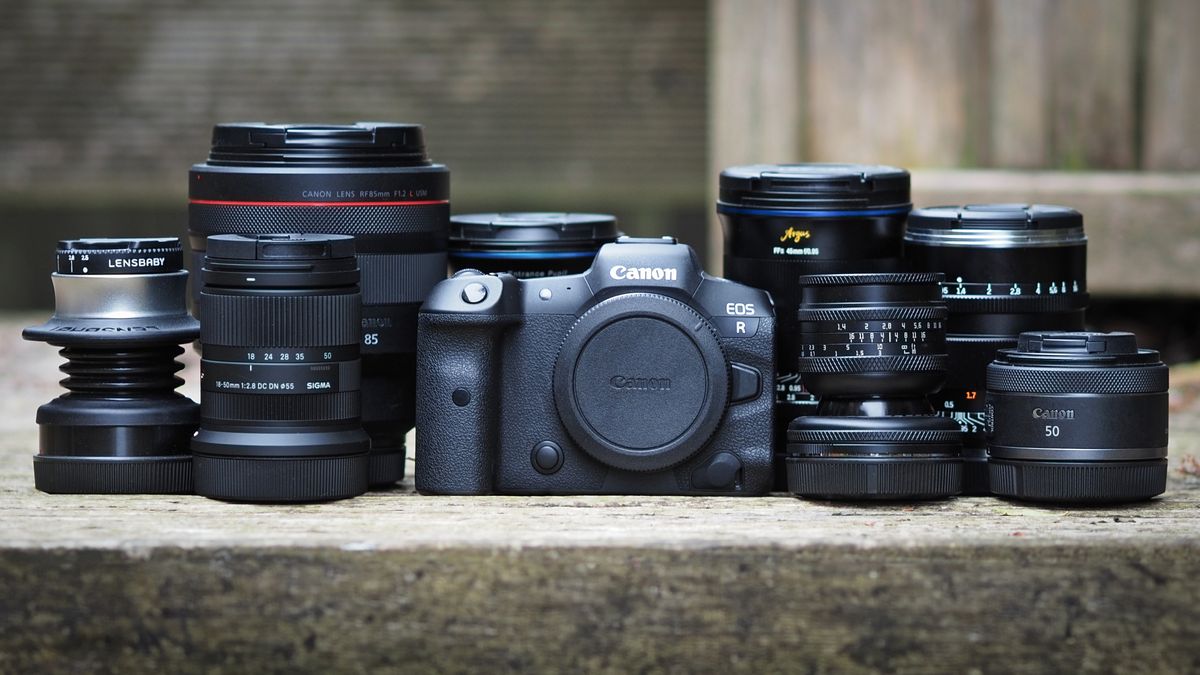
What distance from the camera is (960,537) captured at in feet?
8.43

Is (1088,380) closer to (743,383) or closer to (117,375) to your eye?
(743,383)

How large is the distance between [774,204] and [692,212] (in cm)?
610

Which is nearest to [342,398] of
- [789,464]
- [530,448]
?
[530,448]

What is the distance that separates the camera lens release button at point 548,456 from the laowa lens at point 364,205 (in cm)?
29

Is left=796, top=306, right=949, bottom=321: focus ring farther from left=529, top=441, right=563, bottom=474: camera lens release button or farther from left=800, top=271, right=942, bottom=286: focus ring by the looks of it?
left=529, top=441, right=563, bottom=474: camera lens release button

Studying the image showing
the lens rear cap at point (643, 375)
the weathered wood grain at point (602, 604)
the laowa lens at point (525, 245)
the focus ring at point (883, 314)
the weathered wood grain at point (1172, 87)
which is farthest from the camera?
the weathered wood grain at point (1172, 87)

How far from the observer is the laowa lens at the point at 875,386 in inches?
107

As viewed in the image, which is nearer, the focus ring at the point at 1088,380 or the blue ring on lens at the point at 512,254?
the focus ring at the point at 1088,380

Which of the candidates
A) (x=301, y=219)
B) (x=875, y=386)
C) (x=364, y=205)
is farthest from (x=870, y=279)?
(x=301, y=219)

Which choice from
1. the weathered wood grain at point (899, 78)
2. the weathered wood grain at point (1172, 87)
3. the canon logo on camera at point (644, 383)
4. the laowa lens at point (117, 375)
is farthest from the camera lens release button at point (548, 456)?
the weathered wood grain at point (1172, 87)

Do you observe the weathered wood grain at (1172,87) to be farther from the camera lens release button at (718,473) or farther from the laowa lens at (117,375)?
the laowa lens at (117,375)

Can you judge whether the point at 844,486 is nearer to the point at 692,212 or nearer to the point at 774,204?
the point at 774,204

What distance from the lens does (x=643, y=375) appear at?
9.25 feet

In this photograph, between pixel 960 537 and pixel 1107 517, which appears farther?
pixel 1107 517
